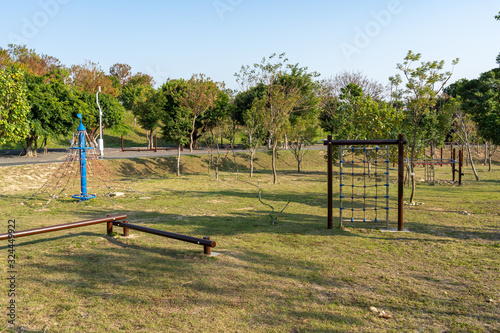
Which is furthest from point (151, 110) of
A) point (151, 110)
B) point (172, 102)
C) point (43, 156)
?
point (43, 156)

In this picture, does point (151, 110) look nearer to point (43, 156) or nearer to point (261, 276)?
point (43, 156)

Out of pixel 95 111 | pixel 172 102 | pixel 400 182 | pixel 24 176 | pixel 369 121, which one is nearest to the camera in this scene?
pixel 400 182

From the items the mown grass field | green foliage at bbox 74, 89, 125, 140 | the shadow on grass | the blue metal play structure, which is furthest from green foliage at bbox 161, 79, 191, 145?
the shadow on grass

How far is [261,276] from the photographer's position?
6316 mm

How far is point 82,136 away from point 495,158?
155ft

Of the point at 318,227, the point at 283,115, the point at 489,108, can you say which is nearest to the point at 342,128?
the point at 283,115

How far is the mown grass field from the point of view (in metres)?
4.71

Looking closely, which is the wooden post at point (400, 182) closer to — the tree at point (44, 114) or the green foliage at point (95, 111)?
the tree at point (44, 114)

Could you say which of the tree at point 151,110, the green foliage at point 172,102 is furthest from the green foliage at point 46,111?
the green foliage at point 172,102

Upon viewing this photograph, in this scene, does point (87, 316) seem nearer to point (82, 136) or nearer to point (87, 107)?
point (82, 136)

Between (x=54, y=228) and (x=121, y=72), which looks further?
(x=121, y=72)

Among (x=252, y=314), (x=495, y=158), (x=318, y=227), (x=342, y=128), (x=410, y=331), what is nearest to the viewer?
(x=410, y=331)

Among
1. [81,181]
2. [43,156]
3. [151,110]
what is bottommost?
[81,181]

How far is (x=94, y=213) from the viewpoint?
40.8 feet
